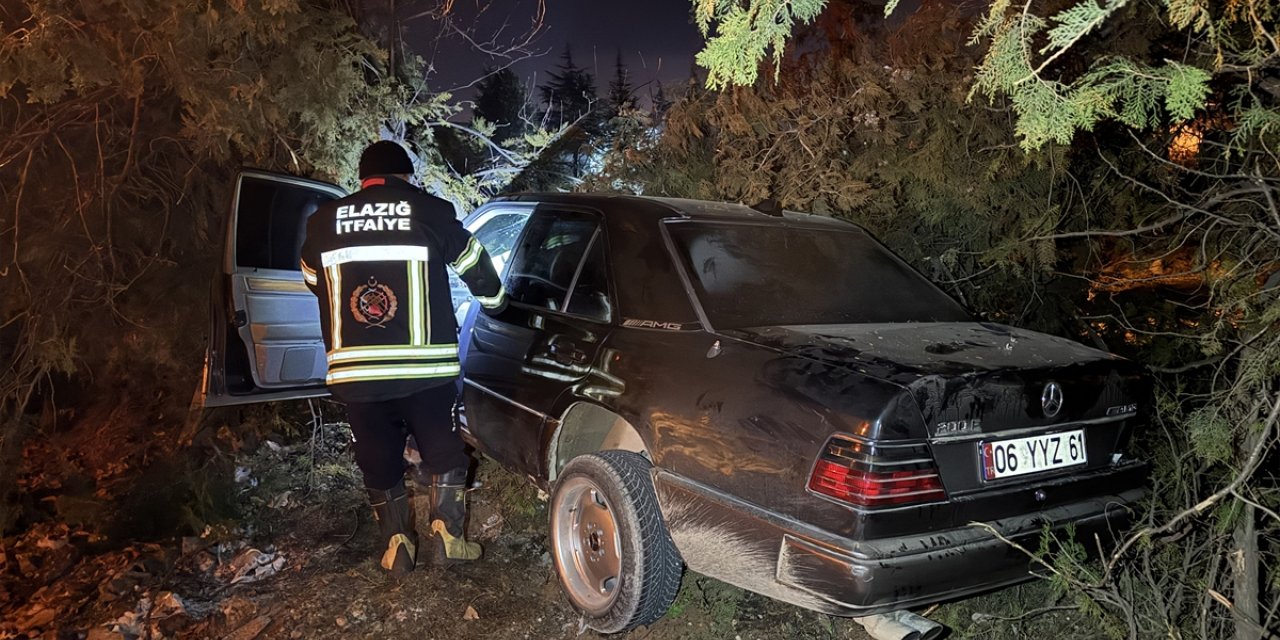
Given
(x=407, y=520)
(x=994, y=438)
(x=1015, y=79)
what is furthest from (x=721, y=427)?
(x=407, y=520)

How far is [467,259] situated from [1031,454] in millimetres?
2440

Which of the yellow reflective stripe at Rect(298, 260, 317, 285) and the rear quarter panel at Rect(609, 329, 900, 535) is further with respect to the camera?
the yellow reflective stripe at Rect(298, 260, 317, 285)

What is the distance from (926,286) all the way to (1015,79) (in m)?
1.51

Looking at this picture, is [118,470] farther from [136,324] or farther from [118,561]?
[118,561]

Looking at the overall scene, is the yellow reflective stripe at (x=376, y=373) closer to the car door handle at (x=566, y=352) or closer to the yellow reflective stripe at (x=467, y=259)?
the yellow reflective stripe at (x=467, y=259)

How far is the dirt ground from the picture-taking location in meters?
3.07

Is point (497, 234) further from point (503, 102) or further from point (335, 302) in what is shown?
point (503, 102)

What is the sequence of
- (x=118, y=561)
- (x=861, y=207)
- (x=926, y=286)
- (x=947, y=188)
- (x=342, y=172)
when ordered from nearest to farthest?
(x=926, y=286) < (x=118, y=561) < (x=947, y=188) < (x=861, y=207) < (x=342, y=172)

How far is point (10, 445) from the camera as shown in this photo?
4.78 meters

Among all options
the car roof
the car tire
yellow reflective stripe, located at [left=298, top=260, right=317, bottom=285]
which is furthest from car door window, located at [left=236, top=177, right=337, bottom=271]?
the car tire

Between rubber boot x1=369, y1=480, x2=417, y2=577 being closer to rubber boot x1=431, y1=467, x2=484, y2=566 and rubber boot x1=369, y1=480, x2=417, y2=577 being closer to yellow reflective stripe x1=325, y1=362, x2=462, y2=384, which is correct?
rubber boot x1=431, y1=467, x2=484, y2=566

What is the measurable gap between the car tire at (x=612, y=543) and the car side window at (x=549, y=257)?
811mm

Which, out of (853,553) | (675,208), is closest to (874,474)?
(853,553)

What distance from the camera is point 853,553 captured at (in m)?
2.09
